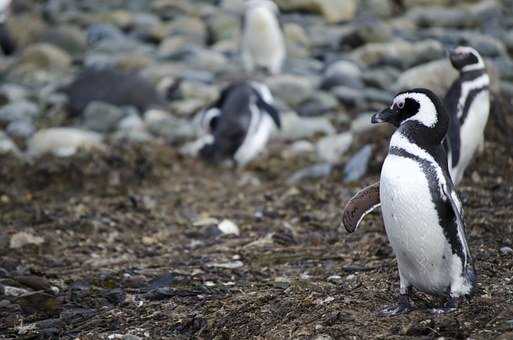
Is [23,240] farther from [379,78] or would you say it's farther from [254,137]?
[379,78]

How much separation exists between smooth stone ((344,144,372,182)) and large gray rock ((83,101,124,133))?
147 inches

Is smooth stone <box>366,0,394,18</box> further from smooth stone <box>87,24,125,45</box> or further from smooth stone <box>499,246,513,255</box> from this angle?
smooth stone <box>499,246,513,255</box>

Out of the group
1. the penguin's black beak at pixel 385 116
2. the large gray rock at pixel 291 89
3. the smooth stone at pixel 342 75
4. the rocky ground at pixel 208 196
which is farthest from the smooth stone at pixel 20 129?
the penguin's black beak at pixel 385 116

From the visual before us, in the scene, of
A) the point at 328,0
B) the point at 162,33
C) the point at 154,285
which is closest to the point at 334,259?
the point at 154,285

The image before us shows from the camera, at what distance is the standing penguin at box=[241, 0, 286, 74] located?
1302 cm

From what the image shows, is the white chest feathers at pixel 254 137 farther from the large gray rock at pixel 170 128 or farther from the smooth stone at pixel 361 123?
the large gray rock at pixel 170 128

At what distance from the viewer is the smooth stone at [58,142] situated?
8461 mm

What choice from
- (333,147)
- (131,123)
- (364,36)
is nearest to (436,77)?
(333,147)

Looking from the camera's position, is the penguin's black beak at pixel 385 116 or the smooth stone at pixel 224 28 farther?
the smooth stone at pixel 224 28

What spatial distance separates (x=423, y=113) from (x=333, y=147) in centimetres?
475

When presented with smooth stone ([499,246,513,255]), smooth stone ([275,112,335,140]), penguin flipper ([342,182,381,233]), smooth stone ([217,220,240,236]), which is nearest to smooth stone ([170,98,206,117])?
smooth stone ([275,112,335,140])

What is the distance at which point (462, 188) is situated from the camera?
19.6 feet

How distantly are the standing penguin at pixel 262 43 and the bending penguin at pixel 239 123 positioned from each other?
155 inches

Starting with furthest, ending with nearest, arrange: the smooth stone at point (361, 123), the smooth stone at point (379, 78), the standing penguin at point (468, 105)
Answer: the smooth stone at point (379, 78)
the smooth stone at point (361, 123)
the standing penguin at point (468, 105)
